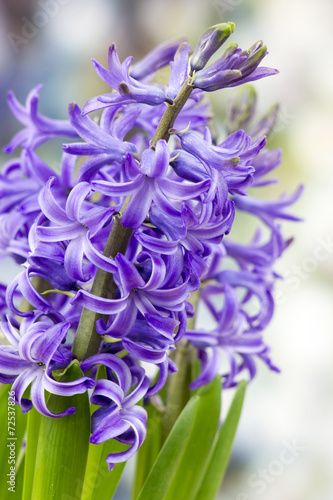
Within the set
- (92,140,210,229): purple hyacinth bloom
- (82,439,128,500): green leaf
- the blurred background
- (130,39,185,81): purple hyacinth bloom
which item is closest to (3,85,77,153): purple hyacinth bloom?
(130,39,185,81): purple hyacinth bloom

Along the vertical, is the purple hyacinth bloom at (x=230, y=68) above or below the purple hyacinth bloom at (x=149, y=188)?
above

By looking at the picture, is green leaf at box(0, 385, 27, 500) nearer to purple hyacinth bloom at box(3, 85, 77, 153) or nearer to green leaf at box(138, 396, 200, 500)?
green leaf at box(138, 396, 200, 500)

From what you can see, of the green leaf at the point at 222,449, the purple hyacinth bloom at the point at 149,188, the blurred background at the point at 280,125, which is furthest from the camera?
the blurred background at the point at 280,125

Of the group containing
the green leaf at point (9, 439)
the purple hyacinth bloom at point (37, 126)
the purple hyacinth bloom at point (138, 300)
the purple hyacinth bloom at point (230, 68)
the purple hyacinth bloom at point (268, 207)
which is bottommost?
the green leaf at point (9, 439)

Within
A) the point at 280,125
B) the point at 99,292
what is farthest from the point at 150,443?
the point at 280,125

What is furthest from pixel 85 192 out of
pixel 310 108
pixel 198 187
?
pixel 310 108

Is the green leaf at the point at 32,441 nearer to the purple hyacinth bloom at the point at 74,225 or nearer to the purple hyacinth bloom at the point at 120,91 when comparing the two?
the purple hyacinth bloom at the point at 74,225

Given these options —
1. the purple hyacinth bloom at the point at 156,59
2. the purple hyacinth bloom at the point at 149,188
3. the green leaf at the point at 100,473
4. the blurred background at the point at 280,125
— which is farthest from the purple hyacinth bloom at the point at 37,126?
the blurred background at the point at 280,125
